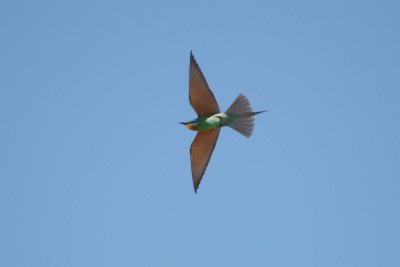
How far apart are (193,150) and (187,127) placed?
0.32m

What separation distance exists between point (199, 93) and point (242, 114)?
0.49 meters

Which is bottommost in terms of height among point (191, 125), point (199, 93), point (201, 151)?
point (201, 151)

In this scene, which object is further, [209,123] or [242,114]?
[209,123]

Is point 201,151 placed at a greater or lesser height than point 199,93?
lesser

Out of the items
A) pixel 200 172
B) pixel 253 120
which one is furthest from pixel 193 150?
pixel 253 120

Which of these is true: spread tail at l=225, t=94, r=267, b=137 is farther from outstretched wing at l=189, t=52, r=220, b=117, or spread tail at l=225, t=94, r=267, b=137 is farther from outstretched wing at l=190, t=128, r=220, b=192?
outstretched wing at l=190, t=128, r=220, b=192

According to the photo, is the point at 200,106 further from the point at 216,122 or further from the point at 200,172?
the point at 200,172

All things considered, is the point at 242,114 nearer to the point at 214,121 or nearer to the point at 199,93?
the point at 214,121

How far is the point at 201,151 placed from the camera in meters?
8.41

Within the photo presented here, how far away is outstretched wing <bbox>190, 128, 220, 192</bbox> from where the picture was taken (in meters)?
8.30

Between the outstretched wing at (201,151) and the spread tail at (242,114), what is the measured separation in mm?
358

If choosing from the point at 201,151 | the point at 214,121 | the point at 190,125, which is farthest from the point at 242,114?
the point at 201,151

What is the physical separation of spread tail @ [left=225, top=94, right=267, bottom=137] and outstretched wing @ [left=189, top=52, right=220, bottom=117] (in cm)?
20

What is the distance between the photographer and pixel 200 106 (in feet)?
26.4
